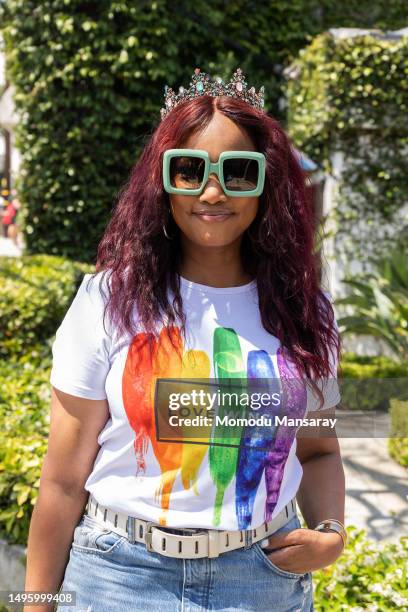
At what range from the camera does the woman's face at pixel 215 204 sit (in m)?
1.38

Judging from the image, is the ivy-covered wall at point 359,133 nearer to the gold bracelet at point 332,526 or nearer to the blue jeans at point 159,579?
the gold bracelet at point 332,526

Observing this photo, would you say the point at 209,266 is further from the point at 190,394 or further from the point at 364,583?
the point at 364,583

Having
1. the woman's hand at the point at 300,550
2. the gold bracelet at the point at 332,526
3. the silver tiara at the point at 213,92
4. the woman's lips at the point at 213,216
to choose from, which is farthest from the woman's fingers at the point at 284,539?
the silver tiara at the point at 213,92

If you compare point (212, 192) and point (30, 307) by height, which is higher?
point (212, 192)

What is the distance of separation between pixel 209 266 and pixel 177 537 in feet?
1.82

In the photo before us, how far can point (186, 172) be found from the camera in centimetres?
138

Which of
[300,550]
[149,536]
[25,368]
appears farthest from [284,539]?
[25,368]

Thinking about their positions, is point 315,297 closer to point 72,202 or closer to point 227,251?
point 227,251

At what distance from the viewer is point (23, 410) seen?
12.7 ft

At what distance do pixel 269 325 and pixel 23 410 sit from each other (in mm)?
2766

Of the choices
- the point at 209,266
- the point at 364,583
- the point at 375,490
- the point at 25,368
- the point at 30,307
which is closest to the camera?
the point at 209,266

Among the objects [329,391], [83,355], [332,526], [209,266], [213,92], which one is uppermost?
[213,92]

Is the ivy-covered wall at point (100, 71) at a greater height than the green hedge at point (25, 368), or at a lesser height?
greater

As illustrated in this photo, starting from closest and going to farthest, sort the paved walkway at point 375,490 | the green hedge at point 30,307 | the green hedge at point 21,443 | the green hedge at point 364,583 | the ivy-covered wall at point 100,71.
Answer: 1. the green hedge at point 364,583
2. the green hedge at point 21,443
3. the paved walkway at point 375,490
4. the green hedge at point 30,307
5. the ivy-covered wall at point 100,71
